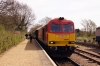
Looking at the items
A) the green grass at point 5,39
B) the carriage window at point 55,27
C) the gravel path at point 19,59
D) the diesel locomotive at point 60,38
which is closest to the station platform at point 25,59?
the gravel path at point 19,59

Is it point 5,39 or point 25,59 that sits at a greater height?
point 5,39

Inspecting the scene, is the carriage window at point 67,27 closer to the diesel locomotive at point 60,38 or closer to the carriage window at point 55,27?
the diesel locomotive at point 60,38

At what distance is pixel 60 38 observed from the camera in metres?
14.2

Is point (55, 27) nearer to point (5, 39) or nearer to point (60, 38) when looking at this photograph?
point (60, 38)

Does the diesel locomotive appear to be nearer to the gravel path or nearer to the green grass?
the gravel path

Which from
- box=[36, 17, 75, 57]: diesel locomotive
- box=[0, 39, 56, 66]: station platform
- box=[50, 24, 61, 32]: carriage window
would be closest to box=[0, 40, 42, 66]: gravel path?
box=[0, 39, 56, 66]: station platform

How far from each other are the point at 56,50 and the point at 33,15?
5609cm

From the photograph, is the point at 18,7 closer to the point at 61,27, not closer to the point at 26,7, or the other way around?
the point at 26,7

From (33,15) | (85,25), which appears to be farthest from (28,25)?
(85,25)

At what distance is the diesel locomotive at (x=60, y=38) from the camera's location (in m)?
14.0

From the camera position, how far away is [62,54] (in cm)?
1407

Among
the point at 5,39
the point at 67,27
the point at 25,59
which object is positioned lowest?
the point at 25,59

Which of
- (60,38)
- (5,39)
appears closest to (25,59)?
(60,38)

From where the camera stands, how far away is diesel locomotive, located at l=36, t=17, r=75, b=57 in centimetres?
1399
